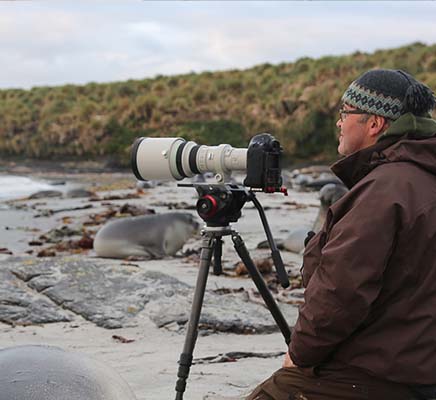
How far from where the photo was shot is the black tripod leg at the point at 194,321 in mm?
3477

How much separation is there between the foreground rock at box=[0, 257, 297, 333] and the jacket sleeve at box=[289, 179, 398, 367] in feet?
9.11

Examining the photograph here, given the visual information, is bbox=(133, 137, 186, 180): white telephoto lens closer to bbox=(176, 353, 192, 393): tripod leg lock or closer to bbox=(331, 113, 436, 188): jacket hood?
bbox=(176, 353, 192, 393): tripod leg lock

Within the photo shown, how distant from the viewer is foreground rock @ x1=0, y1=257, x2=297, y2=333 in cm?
527

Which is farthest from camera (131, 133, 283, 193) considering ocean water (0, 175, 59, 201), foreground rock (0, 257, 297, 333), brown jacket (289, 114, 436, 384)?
ocean water (0, 175, 59, 201)

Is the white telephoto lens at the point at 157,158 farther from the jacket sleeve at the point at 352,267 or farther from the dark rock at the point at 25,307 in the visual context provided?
the dark rock at the point at 25,307

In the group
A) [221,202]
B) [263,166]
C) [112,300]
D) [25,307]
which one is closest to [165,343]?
[112,300]

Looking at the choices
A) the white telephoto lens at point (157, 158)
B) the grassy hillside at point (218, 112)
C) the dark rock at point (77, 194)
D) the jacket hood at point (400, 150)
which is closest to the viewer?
the jacket hood at point (400, 150)

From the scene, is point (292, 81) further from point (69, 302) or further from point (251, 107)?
point (69, 302)

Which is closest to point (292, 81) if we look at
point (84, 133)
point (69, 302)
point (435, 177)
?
point (84, 133)

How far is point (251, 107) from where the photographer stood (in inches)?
1459

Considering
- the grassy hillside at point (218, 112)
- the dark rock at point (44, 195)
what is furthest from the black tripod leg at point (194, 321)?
the grassy hillside at point (218, 112)

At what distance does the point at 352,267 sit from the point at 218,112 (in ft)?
119

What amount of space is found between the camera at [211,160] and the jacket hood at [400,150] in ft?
2.52

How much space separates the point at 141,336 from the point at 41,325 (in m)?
0.68
